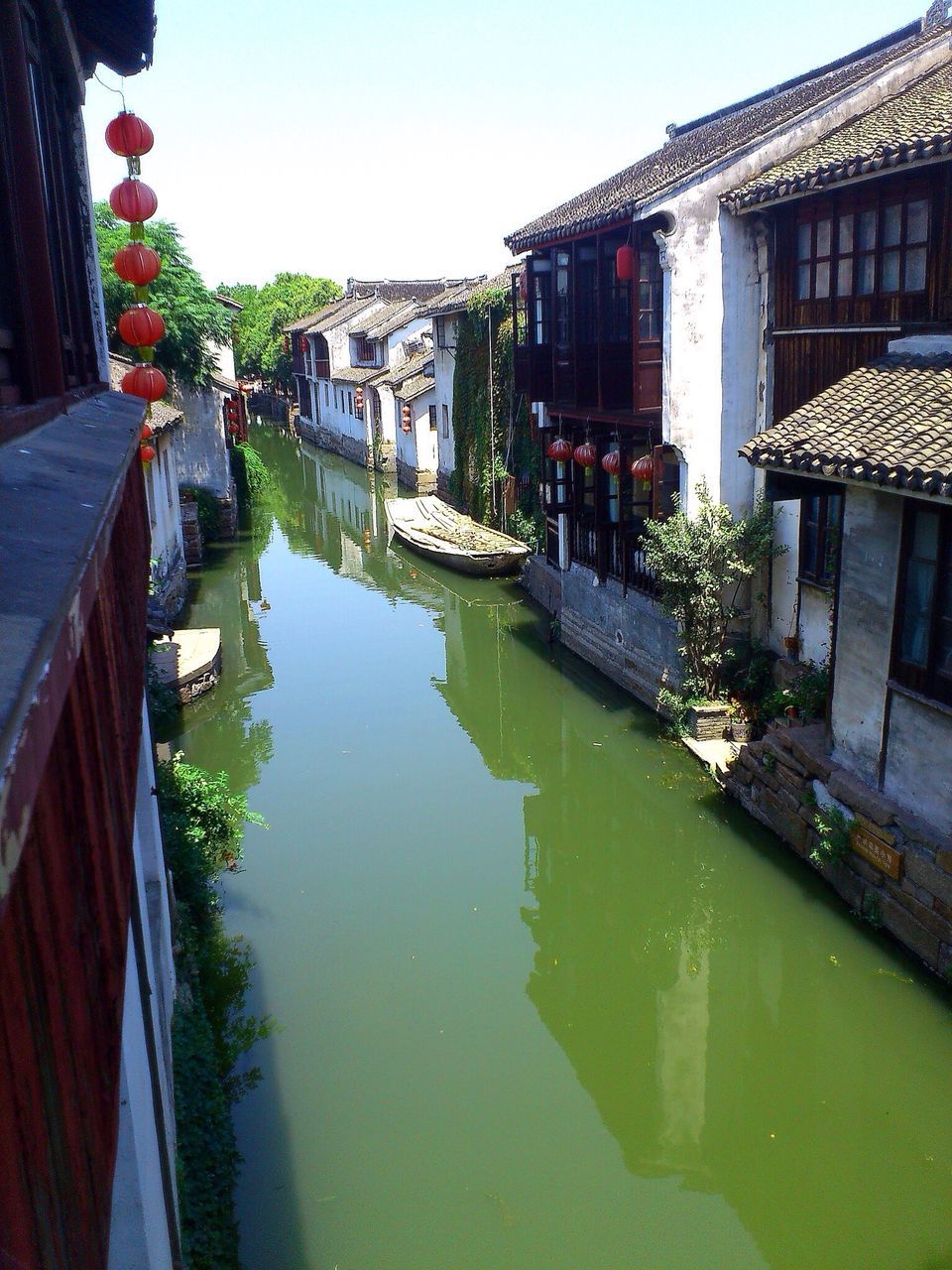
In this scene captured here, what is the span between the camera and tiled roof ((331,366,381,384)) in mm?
40688

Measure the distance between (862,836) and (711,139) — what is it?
445 inches

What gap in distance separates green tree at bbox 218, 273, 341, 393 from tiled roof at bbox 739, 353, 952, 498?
53195 mm

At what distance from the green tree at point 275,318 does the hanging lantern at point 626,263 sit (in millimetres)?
48942

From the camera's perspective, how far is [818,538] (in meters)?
11.9

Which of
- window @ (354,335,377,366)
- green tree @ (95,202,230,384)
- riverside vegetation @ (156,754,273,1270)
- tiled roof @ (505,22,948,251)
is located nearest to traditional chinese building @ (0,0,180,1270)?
riverside vegetation @ (156,754,273,1270)

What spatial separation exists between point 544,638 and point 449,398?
13971 mm

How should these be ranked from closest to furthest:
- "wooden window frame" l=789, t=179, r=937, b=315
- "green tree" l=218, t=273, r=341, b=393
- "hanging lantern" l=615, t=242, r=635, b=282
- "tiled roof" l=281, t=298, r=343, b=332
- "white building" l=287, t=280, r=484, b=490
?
"wooden window frame" l=789, t=179, r=937, b=315, "hanging lantern" l=615, t=242, r=635, b=282, "white building" l=287, t=280, r=484, b=490, "tiled roof" l=281, t=298, r=343, b=332, "green tree" l=218, t=273, r=341, b=393

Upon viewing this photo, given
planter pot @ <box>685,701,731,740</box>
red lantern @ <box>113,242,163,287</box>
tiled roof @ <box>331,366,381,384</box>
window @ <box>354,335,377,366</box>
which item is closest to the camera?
red lantern @ <box>113,242,163,287</box>

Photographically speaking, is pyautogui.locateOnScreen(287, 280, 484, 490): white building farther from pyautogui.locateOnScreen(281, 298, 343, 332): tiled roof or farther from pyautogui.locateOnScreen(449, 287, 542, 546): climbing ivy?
pyautogui.locateOnScreen(449, 287, 542, 546): climbing ivy

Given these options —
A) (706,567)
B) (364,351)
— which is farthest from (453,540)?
(364,351)

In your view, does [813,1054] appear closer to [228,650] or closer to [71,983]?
[71,983]

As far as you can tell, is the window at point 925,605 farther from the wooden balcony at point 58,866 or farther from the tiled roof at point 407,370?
the tiled roof at point 407,370

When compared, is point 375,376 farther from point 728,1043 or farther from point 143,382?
point 728,1043

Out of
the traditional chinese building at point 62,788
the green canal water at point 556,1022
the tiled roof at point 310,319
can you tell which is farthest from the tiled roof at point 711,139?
the tiled roof at point 310,319
